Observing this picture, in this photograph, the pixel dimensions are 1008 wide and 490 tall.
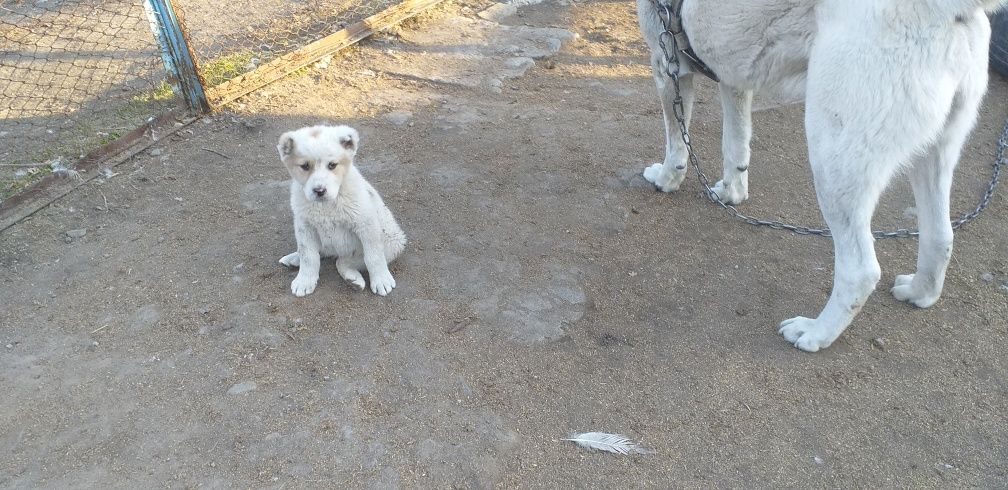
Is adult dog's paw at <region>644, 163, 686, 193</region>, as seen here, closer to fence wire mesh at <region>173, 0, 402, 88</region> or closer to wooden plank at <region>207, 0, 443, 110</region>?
wooden plank at <region>207, 0, 443, 110</region>

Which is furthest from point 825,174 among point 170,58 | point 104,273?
point 170,58

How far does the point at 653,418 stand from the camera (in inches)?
116

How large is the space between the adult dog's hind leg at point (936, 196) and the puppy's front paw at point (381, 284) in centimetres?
245

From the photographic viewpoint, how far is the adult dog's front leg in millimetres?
3539

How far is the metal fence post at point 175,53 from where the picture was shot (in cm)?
483

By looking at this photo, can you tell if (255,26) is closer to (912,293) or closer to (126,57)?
(126,57)

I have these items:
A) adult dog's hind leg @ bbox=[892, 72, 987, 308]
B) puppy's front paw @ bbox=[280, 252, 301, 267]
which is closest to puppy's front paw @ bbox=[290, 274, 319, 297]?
puppy's front paw @ bbox=[280, 252, 301, 267]

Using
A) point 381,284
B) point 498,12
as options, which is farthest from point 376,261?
point 498,12

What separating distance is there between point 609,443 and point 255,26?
526 cm

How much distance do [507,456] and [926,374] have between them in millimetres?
1856

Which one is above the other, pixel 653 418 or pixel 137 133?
pixel 137 133

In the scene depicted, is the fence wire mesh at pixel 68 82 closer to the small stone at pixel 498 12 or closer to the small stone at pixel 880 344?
the small stone at pixel 498 12

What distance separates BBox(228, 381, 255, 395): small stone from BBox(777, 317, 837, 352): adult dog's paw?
2.38 metres

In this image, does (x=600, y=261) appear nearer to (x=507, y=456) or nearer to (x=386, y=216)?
(x=386, y=216)
